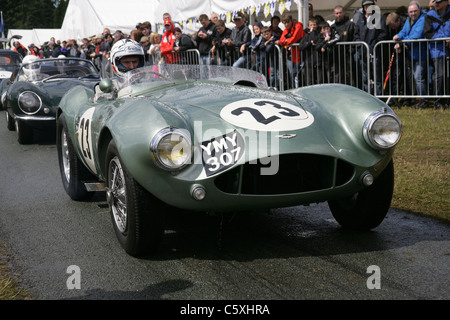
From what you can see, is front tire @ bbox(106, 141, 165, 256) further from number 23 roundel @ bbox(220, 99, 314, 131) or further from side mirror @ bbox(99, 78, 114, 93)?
side mirror @ bbox(99, 78, 114, 93)

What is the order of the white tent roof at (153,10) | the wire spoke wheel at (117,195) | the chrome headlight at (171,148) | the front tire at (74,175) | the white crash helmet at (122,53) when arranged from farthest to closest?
the white tent roof at (153,10) → the white crash helmet at (122,53) → the front tire at (74,175) → the wire spoke wheel at (117,195) → the chrome headlight at (171,148)

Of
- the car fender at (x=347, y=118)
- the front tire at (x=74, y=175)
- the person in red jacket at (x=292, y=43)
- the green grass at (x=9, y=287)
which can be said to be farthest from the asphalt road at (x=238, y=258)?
the person in red jacket at (x=292, y=43)

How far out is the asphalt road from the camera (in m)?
3.20

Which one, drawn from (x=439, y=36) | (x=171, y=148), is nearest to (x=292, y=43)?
(x=439, y=36)

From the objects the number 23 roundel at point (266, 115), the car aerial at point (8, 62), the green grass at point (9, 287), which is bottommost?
the green grass at point (9, 287)

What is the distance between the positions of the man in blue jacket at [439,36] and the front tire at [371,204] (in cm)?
604

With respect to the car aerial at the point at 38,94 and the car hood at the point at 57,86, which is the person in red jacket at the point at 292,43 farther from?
the car hood at the point at 57,86

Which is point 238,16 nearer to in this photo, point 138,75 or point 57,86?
point 57,86

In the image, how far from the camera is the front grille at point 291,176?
140 inches

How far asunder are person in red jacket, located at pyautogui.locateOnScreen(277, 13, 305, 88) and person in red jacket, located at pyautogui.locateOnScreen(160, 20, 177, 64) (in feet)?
10.1

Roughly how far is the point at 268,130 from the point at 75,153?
7.97ft

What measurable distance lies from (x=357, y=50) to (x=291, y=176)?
736 centimetres

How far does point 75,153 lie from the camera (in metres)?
5.43

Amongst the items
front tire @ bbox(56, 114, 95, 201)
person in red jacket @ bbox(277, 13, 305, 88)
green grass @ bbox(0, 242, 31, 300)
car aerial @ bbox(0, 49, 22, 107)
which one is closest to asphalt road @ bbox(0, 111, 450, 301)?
green grass @ bbox(0, 242, 31, 300)
